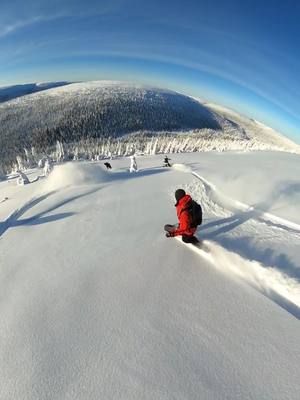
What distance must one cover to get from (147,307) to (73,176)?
1057 cm

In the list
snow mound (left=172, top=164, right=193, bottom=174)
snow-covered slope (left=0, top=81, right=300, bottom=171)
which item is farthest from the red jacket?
snow-covered slope (left=0, top=81, right=300, bottom=171)

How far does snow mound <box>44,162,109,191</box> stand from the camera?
13.8m

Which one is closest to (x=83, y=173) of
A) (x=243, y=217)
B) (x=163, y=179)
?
(x=163, y=179)

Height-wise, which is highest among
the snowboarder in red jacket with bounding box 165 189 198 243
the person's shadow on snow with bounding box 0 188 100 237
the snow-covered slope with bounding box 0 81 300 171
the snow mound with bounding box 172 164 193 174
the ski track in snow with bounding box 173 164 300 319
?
the snowboarder in red jacket with bounding box 165 189 198 243

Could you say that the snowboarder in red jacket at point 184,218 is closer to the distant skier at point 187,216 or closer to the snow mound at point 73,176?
the distant skier at point 187,216

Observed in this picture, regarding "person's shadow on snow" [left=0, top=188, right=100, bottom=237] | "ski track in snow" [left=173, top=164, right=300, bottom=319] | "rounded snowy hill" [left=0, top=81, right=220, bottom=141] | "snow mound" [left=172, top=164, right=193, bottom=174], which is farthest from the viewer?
"rounded snowy hill" [left=0, top=81, right=220, bottom=141]

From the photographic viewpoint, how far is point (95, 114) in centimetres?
10400

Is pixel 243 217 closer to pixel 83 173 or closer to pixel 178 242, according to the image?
pixel 178 242

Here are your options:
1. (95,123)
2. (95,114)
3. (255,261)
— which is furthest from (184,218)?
(95,114)

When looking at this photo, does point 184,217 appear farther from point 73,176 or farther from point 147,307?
point 73,176

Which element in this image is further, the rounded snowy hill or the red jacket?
the rounded snowy hill

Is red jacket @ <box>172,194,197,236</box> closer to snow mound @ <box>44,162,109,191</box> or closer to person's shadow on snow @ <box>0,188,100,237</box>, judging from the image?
person's shadow on snow @ <box>0,188,100,237</box>

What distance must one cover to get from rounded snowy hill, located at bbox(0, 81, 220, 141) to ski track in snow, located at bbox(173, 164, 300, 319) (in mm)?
81659

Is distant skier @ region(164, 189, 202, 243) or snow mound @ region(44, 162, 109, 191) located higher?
distant skier @ region(164, 189, 202, 243)
